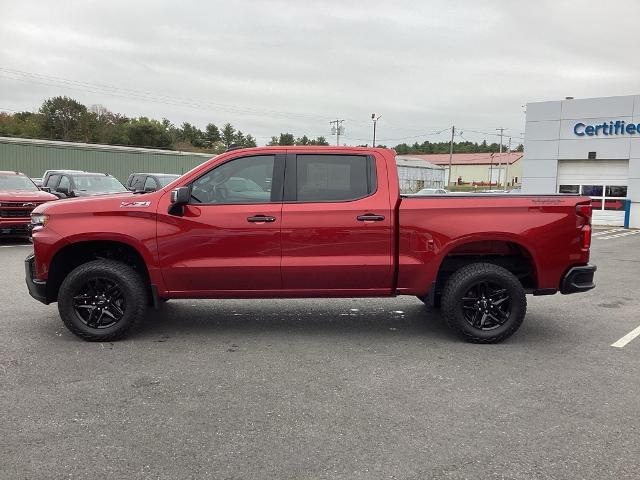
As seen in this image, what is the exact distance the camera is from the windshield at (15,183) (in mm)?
13734

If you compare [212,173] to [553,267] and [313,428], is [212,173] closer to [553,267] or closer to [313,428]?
[313,428]

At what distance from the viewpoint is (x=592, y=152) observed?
25.6 metres

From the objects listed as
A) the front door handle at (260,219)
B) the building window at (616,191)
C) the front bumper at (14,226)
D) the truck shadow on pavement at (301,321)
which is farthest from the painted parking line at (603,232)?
the front bumper at (14,226)

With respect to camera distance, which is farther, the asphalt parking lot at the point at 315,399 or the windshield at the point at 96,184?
the windshield at the point at 96,184

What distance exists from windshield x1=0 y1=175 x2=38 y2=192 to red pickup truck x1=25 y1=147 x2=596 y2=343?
960cm

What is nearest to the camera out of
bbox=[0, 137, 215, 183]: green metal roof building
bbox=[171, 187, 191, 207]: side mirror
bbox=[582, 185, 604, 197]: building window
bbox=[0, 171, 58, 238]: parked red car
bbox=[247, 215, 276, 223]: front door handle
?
bbox=[171, 187, 191, 207]: side mirror

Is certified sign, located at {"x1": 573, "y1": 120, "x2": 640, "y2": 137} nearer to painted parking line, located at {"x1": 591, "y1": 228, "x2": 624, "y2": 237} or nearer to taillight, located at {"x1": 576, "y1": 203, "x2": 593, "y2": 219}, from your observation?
painted parking line, located at {"x1": 591, "y1": 228, "x2": 624, "y2": 237}

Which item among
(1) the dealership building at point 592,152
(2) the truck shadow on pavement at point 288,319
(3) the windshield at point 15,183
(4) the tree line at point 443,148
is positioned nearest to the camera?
(2) the truck shadow on pavement at point 288,319

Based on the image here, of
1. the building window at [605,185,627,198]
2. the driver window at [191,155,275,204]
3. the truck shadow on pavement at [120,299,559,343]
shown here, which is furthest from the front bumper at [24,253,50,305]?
the building window at [605,185,627,198]

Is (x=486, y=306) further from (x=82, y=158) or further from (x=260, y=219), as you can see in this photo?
(x=82, y=158)

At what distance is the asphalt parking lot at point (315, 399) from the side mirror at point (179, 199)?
51.3 inches

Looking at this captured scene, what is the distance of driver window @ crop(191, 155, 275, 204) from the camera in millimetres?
5426

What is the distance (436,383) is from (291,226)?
6.46 feet

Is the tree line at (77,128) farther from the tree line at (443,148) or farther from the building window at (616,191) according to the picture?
the tree line at (443,148)
